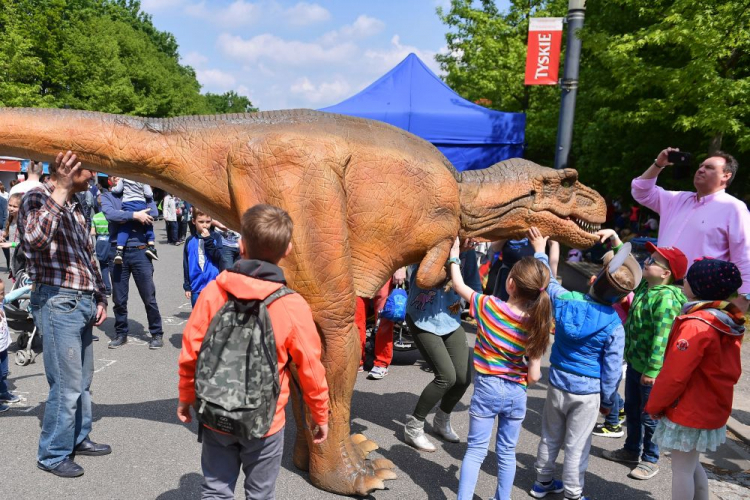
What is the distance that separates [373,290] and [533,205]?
48.1 inches

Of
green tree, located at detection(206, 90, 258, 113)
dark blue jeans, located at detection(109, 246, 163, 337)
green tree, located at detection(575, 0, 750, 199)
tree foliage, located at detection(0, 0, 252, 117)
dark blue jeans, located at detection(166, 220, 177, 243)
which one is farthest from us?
green tree, located at detection(206, 90, 258, 113)

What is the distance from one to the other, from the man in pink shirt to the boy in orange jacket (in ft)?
8.79

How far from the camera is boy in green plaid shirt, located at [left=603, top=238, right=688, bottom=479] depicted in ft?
11.0

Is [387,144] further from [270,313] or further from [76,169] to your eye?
[76,169]

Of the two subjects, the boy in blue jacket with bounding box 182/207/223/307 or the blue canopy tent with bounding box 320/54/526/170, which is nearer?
the boy in blue jacket with bounding box 182/207/223/307

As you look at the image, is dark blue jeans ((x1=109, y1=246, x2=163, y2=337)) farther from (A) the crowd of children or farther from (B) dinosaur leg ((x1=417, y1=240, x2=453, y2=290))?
(B) dinosaur leg ((x1=417, y1=240, x2=453, y2=290))

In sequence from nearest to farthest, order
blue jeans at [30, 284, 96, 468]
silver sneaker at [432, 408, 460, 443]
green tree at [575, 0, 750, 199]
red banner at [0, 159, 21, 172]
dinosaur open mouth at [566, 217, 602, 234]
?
blue jeans at [30, 284, 96, 468], dinosaur open mouth at [566, 217, 602, 234], silver sneaker at [432, 408, 460, 443], green tree at [575, 0, 750, 199], red banner at [0, 159, 21, 172]

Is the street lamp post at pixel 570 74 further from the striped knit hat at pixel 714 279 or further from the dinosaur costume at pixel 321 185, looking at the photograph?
the striped knit hat at pixel 714 279

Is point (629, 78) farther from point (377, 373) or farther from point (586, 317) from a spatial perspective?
point (586, 317)

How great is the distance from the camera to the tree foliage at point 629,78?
7.81m

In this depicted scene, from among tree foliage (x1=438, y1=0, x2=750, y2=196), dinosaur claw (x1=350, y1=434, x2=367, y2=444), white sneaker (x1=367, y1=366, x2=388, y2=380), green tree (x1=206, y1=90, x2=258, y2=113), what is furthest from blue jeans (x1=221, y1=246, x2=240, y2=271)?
green tree (x1=206, y1=90, x2=258, y2=113)

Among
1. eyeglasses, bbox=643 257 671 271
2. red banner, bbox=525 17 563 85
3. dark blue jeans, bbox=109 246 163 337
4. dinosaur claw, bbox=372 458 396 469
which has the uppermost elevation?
red banner, bbox=525 17 563 85

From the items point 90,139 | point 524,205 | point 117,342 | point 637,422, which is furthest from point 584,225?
point 117,342

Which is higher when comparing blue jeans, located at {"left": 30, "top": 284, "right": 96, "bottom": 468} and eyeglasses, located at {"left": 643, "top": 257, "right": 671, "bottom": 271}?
eyeglasses, located at {"left": 643, "top": 257, "right": 671, "bottom": 271}
